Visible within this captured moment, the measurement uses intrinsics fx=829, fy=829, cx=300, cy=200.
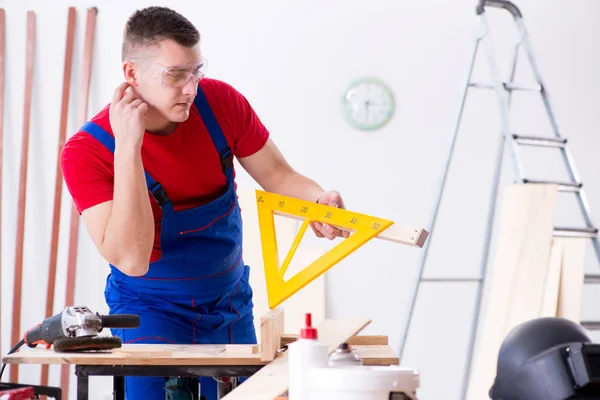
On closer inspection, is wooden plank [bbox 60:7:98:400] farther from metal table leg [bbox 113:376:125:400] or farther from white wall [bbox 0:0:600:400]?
metal table leg [bbox 113:376:125:400]

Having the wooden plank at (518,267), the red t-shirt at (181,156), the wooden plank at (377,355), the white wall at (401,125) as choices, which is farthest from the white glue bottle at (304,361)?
the white wall at (401,125)

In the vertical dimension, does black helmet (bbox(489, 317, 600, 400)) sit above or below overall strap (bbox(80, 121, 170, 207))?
below

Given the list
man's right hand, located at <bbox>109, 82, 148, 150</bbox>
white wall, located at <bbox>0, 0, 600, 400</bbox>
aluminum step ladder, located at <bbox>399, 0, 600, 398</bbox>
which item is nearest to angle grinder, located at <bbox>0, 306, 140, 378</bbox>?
man's right hand, located at <bbox>109, 82, 148, 150</bbox>

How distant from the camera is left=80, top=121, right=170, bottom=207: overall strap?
2420mm

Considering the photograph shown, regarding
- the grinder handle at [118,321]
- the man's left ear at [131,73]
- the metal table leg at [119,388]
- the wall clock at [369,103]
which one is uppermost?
the wall clock at [369,103]

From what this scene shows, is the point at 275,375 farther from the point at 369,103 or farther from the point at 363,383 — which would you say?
the point at 369,103

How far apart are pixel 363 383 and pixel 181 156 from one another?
4.69ft

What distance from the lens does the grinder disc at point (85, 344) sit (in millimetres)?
1990

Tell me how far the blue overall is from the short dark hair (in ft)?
0.83

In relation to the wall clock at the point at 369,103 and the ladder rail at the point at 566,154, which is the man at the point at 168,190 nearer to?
the ladder rail at the point at 566,154

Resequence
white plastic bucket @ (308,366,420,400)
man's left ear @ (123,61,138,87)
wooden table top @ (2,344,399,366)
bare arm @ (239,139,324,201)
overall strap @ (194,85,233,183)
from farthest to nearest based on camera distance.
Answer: bare arm @ (239,139,324,201) < overall strap @ (194,85,233,183) < man's left ear @ (123,61,138,87) < wooden table top @ (2,344,399,366) < white plastic bucket @ (308,366,420,400)

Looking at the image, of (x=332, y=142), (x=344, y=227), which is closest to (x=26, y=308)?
(x=332, y=142)

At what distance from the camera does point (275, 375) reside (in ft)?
5.78

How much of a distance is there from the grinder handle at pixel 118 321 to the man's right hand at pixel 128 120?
0.48 m
